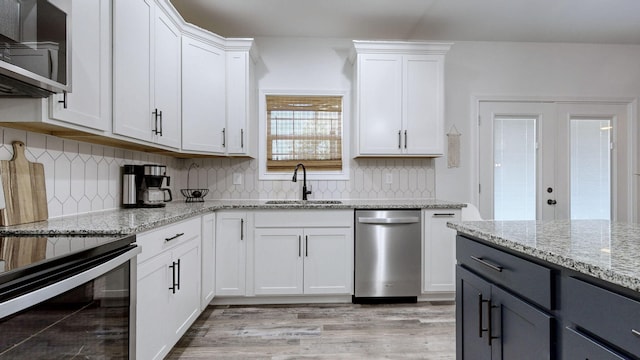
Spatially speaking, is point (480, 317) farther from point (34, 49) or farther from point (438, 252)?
point (34, 49)

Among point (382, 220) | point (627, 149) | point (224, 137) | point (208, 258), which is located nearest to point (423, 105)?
point (382, 220)

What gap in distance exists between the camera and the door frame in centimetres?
360

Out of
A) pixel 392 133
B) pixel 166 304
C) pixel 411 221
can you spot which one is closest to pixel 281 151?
pixel 392 133

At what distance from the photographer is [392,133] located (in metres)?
3.17

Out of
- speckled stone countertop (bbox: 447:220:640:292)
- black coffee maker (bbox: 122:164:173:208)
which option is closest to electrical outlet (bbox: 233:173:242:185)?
black coffee maker (bbox: 122:164:173:208)

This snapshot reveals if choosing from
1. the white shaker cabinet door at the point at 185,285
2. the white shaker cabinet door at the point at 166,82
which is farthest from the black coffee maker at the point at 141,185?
the white shaker cabinet door at the point at 185,285

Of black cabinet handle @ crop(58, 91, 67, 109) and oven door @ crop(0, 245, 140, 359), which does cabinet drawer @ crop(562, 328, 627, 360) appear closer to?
oven door @ crop(0, 245, 140, 359)

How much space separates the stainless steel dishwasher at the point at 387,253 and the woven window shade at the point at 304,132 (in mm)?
873

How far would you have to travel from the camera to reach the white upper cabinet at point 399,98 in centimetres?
314

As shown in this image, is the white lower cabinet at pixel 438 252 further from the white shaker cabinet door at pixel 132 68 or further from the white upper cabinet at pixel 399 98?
the white shaker cabinet door at pixel 132 68

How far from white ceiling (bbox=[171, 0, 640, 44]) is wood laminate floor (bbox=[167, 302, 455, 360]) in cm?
265

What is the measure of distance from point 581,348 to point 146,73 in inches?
97.7

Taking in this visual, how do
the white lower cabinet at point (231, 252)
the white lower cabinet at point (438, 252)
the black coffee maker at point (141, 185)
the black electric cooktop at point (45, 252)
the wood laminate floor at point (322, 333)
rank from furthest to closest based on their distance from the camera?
the white lower cabinet at point (438, 252) → the white lower cabinet at point (231, 252) → the black coffee maker at point (141, 185) → the wood laminate floor at point (322, 333) → the black electric cooktop at point (45, 252)

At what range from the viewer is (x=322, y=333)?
2.38m
